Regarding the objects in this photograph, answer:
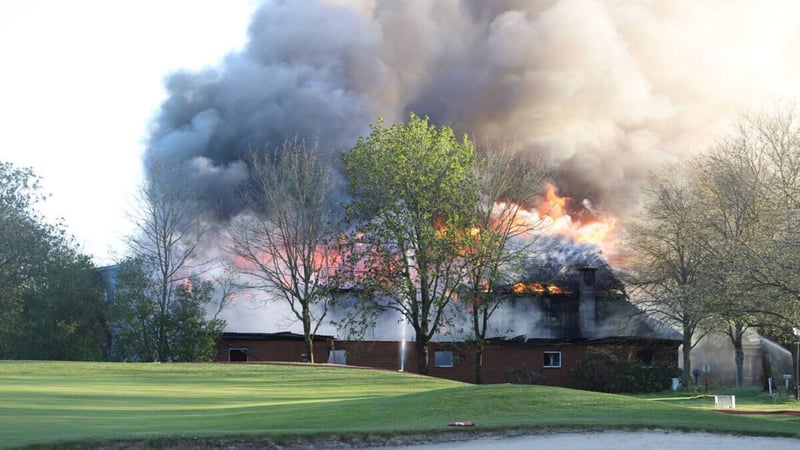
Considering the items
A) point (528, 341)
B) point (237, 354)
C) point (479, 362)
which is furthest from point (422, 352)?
point (237, 354)

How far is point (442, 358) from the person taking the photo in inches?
2329

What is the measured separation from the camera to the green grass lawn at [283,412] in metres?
19.5

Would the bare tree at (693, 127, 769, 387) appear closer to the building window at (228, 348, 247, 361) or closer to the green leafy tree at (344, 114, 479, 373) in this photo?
the green leafy tree at (344, 114, 479, 373)

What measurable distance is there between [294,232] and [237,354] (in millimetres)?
8682

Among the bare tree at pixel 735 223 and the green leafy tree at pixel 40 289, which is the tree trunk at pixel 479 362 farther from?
the green leafy tree at pixel 40 289

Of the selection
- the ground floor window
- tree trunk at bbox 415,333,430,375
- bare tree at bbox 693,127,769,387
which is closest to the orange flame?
bare tree at bbox 693,127,769,387

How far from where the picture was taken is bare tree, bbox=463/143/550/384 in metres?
51.1

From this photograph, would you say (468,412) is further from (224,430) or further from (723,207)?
(723,207)

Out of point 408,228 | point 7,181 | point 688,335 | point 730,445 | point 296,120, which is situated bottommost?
point 730,445

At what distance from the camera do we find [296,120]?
2810 inches

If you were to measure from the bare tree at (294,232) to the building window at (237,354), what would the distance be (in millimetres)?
3989

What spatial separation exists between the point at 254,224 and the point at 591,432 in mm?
40706

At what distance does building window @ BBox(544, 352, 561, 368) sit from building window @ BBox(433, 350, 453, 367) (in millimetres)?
6332

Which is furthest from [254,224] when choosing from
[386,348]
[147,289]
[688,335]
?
[688,335]
